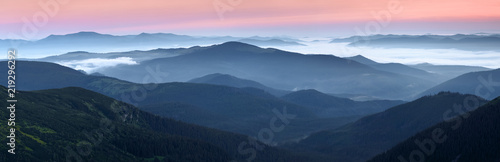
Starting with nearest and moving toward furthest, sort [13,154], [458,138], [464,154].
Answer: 1. [13,154]
2. [464,154]
3. [458,138]

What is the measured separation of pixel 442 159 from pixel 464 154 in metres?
8.64

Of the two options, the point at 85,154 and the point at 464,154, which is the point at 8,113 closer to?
the point at 85,154

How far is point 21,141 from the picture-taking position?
567ft

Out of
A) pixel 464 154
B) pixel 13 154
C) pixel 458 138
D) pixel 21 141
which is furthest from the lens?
pixel 458 138

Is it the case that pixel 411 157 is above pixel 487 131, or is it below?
below

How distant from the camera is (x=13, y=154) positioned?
158 metres

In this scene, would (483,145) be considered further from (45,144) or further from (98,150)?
(45,144)

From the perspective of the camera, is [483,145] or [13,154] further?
[483,145]

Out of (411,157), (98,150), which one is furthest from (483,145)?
(98,150)

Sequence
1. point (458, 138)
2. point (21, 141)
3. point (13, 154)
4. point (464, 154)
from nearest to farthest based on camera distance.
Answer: point (13, 154), point (21, 141), point (464, 154), point (458, 138)

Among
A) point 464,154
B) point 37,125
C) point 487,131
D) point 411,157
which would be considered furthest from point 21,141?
point 487,131

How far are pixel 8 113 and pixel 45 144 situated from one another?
31.0 m

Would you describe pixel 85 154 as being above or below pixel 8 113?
below

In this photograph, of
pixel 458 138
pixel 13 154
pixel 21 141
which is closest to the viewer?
pixel 13 154
